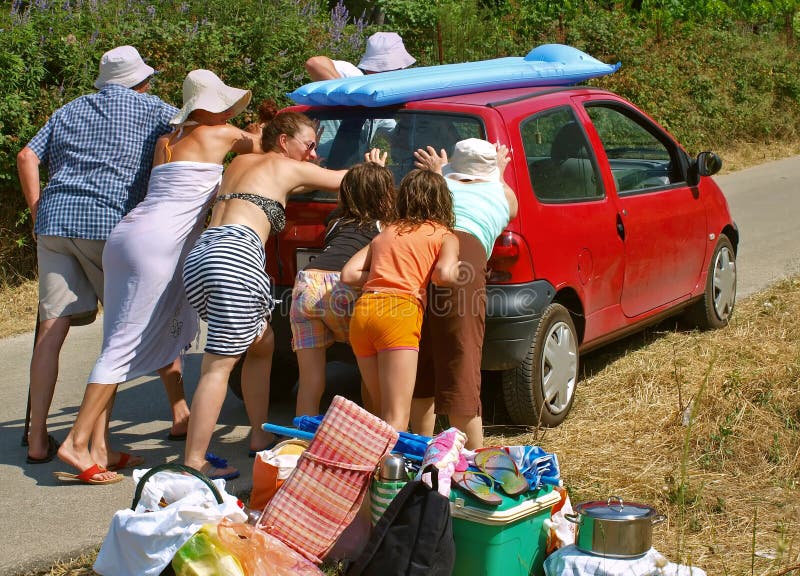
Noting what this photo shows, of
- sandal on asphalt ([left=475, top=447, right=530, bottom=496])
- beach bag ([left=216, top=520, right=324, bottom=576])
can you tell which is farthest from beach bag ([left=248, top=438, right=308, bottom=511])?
sandal on asphalt ([left=475, top=447, right=530, bottom=496])

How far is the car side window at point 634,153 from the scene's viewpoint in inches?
255

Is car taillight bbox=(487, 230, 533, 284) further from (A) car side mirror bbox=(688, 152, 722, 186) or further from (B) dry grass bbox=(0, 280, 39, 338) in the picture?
(B) dry grass bbox=(0, 280, 39, 338)

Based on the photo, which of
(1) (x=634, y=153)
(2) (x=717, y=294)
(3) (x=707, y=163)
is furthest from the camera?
(2) (x=717, y=294)

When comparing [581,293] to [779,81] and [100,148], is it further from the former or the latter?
[779,81]

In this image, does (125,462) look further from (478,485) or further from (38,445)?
(478,485)

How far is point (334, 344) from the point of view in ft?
17.9

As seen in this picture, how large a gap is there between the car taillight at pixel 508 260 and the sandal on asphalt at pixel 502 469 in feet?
4.71

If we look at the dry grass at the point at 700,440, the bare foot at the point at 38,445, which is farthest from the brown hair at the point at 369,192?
the bare foot at the point at 38,445

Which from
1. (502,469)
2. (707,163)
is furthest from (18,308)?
(502,469)

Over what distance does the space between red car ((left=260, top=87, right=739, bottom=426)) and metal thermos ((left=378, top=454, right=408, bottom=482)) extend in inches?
56.4

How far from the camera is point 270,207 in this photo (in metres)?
5.11

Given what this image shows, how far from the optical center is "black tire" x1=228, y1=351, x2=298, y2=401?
20.4 ft

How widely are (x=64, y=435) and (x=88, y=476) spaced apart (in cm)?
97

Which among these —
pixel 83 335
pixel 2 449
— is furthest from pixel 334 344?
pixel 83 335
